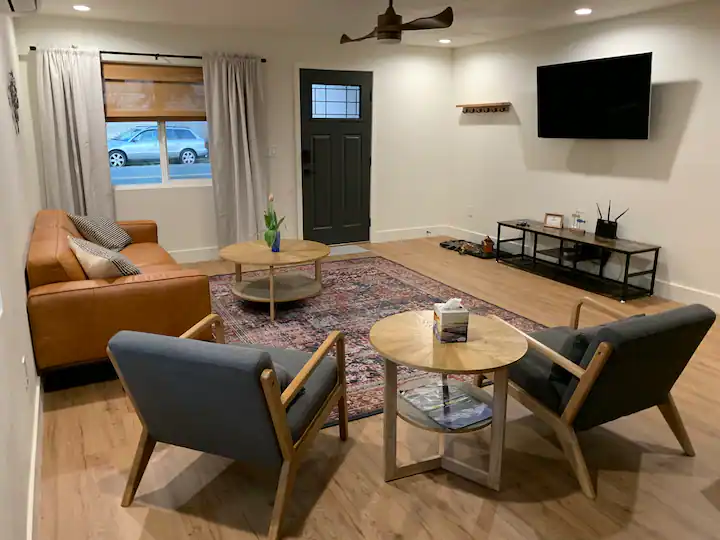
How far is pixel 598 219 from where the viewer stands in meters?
5.36

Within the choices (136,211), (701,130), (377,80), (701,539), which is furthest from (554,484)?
(377,80)

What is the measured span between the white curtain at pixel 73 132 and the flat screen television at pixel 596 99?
4296 millimetres

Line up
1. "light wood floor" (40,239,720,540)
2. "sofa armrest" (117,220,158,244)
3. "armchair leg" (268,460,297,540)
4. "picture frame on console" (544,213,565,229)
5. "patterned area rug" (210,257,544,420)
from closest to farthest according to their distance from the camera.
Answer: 1. "armchair leg" (268,460,297,540)
2. "light wood floor" (40,239,720,540)
3. "patterned area rug" (210,257,544,420)
4. "sofa armrest" (117,220,158,244)
5. "picture frame on console" (544,213,565,229)

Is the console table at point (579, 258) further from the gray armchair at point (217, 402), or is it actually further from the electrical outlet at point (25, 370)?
the electrical outlet at point (25, 370)

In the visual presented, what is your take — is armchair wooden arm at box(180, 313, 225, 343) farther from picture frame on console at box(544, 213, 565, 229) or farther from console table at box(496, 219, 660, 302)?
picture frame on console at box(544, 213, 565, 229)

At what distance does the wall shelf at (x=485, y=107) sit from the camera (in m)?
6.33

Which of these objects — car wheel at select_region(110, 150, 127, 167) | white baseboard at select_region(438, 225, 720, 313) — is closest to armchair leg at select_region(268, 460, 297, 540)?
white baseboard at select_region(438, 225, 720, 313)

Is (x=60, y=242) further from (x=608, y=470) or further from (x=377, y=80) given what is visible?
(x=377, y=80)

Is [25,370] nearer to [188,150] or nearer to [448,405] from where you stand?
[448,405]

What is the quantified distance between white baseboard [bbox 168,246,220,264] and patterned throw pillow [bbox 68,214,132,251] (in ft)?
3.48

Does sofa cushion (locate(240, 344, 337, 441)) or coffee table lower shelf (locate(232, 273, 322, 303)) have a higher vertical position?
sofa cushion (locate(240, 344, 337, 441))

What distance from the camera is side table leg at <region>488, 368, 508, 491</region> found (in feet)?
7.46

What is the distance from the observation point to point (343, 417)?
2688 millimetres

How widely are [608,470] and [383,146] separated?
510 centimetres
